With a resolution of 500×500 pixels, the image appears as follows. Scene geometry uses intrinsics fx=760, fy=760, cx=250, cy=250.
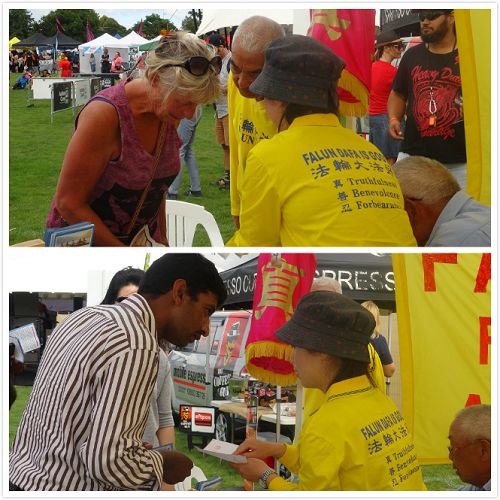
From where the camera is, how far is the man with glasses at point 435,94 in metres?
2.95

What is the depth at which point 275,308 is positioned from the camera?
8.13ft

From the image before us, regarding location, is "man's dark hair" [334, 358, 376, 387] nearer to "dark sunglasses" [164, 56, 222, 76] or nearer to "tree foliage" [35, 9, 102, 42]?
"dark sunglasses" [164, 56, 222, 76]

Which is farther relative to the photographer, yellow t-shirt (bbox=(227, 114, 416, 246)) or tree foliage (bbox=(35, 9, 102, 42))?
tree foliage (bbox=(35, 9, 102, 42))

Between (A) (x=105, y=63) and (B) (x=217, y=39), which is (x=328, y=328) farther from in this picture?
(A) (x=105, y=63)

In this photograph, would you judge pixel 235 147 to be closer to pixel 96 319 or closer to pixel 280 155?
pixel 280 155

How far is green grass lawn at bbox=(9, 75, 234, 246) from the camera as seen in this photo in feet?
15.5

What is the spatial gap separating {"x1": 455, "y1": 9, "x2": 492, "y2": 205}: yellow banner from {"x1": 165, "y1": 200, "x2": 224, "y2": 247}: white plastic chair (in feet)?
3.71

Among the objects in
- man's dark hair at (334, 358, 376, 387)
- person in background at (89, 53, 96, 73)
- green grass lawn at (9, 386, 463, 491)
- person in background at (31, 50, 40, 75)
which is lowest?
green grass lawn at (9, 386, 463, 491)

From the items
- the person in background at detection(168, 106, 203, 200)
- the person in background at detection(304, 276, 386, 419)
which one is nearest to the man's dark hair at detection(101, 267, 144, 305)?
the person in background at detection(304, 276, 386, 419)

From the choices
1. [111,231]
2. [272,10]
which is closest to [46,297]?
[111,231]

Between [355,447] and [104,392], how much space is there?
24.1 inches

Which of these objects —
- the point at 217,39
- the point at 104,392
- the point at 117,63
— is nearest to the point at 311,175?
the point at 104,392

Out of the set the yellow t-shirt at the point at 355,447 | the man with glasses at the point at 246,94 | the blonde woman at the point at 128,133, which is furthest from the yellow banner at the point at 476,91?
the yellow t-shirt at the point at 355,447

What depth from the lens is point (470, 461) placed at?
238cm
